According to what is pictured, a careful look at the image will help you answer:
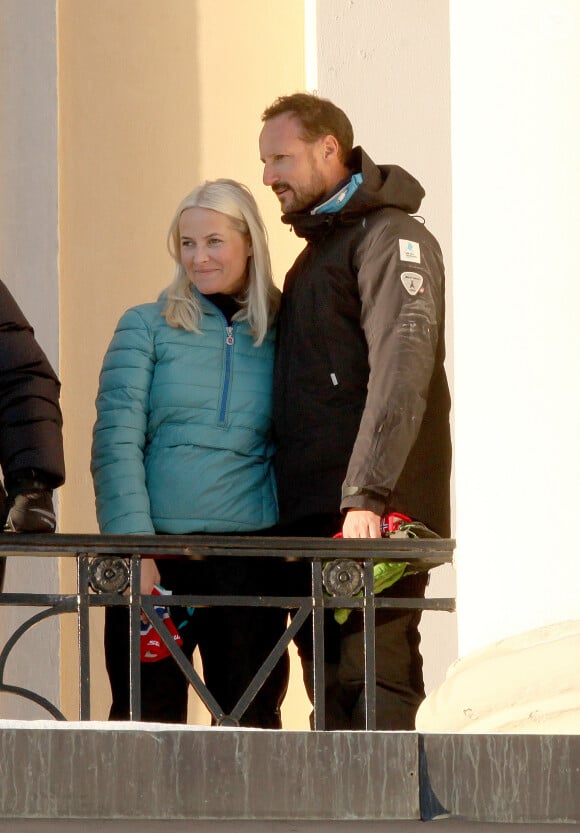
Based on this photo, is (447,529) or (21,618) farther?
(21,618)

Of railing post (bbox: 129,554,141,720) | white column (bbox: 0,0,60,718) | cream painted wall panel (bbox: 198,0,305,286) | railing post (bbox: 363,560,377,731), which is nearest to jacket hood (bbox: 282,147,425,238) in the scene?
railing post (bbox: 363,560,377,731)

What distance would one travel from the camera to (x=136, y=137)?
6.56 metres

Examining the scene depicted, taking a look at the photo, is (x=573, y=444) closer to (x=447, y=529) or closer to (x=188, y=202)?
(x=447, y=529)

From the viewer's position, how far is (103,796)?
109 inches

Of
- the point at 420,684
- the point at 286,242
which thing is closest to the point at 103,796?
the point at 420,684

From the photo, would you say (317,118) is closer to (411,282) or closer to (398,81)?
(411,282)

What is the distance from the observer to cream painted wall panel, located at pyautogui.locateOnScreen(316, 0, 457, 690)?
614 cm

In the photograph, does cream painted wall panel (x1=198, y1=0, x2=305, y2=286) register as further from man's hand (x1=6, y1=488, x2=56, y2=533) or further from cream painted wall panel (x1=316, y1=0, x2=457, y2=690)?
man's hand (x1=6, y1=488, x2=56, y2=533)

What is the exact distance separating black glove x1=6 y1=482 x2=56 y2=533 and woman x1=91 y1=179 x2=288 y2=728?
1.08 ft

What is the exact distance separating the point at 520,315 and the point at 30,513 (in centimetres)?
124

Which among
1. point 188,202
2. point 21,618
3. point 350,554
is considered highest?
point 188,202

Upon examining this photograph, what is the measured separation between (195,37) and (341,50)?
0.69 meters

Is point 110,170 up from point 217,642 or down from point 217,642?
up

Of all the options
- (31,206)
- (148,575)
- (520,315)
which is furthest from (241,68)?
(520,315)
